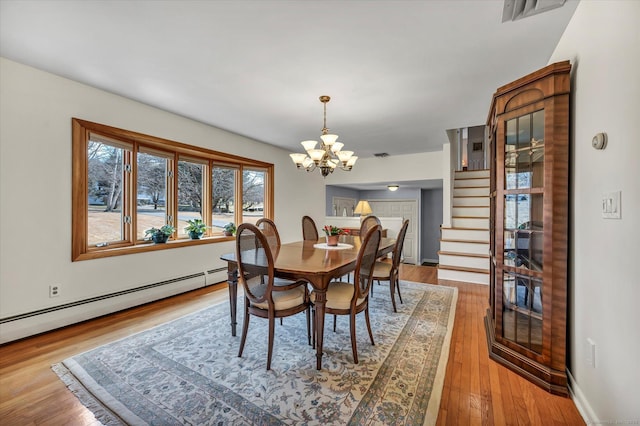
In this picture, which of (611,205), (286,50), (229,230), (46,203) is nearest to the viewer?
(611,205)

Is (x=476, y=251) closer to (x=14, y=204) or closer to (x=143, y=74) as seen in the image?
(x=143, y=74)

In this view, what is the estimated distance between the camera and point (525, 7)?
1.65m

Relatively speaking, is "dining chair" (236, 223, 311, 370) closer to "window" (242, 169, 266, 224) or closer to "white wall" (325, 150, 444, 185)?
"window" (242, 169, 266, 224)

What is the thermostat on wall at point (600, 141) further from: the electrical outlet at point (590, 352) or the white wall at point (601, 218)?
the electrical outlet at point (590, 352)

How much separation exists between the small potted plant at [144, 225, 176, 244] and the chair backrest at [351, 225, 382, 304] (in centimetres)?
266

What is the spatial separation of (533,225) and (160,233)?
382cm

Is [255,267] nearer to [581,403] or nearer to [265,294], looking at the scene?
[265,294]

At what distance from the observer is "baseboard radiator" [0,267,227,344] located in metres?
2.36

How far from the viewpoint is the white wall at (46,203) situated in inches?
91.0

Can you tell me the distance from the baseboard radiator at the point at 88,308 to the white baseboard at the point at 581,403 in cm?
391

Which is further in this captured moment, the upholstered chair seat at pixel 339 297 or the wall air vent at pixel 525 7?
the upholstered chair seat at pixel 339 297

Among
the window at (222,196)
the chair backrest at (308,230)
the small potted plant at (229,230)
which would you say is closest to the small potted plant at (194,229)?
the window at (222,196)

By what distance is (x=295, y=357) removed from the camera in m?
2.12

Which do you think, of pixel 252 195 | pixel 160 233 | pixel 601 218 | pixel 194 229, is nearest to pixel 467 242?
pixel 601 218
